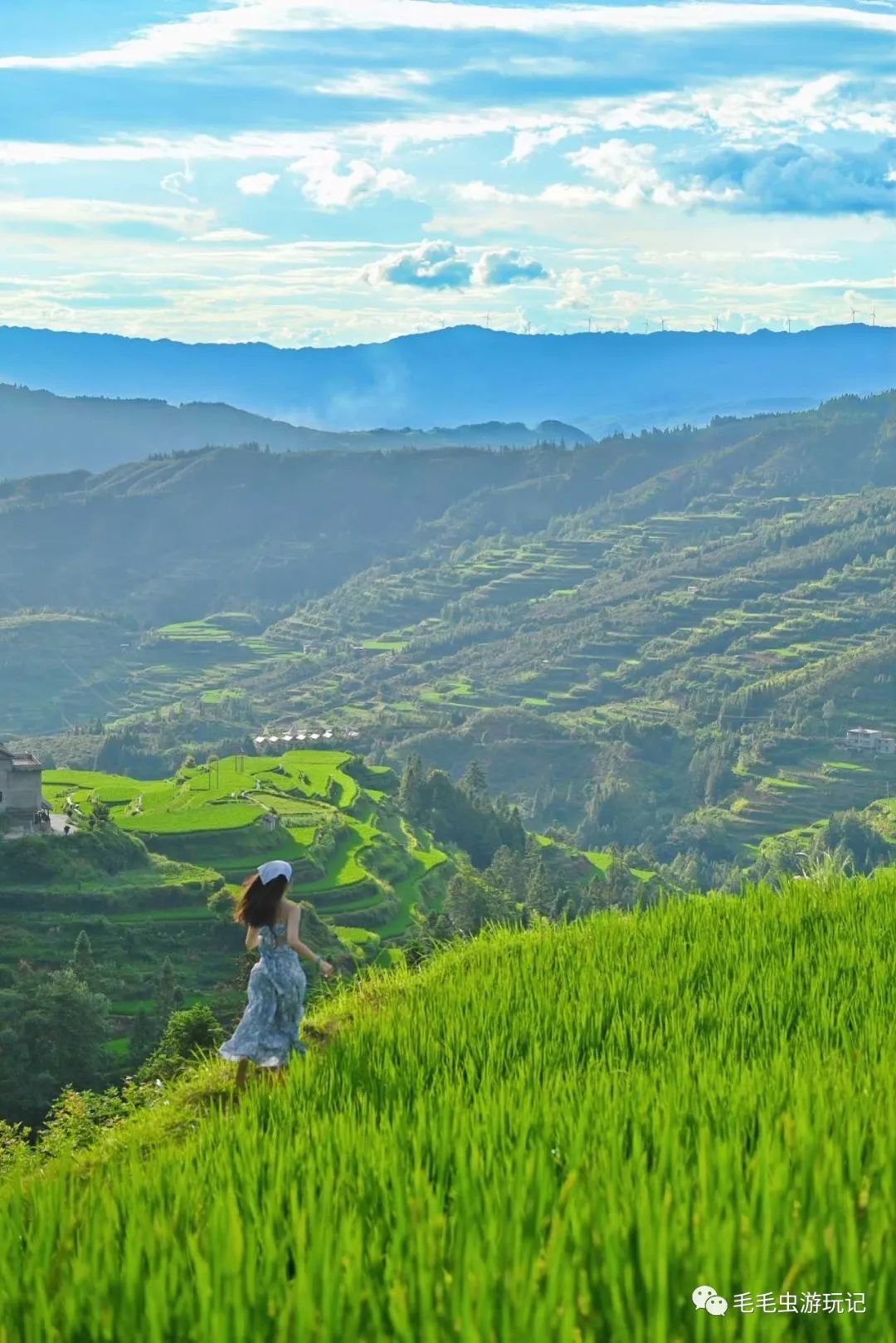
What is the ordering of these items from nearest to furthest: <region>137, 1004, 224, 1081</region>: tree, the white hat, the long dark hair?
the white hat, the long dark hair, <region>137, 1004, 224, 1081</region>: tree

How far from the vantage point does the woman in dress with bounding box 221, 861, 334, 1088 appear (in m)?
8.52

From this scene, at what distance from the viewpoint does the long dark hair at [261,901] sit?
348 inches

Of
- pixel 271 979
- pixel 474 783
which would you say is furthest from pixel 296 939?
pixel 474 783

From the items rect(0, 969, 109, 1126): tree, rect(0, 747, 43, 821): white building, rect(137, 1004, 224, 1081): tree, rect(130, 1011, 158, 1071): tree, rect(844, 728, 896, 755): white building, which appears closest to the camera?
rect(137, 1004, 224, 1081): tree

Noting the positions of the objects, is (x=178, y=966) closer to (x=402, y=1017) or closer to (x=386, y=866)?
(x=386, y=866)

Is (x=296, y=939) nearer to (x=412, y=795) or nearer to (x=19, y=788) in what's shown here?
(x=19, y=788)

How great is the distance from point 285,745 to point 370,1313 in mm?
189700

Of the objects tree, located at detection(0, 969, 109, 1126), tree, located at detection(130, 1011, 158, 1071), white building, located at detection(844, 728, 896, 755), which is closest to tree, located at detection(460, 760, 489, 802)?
white building, located at detection(844, 728, 896, 755)

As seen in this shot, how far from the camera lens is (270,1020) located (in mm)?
8547

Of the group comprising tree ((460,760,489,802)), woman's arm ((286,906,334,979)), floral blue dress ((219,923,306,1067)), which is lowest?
tree ((460,760,489,802))

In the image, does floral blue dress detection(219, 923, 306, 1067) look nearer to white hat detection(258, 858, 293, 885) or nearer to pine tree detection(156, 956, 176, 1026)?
white hat detection(258, 858, 293, 885)

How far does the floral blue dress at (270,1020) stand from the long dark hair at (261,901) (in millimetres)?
269

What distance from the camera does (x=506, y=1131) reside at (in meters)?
5.25

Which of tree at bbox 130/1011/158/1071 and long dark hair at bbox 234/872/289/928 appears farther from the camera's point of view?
tree at bbox 130/1011/158/1071
